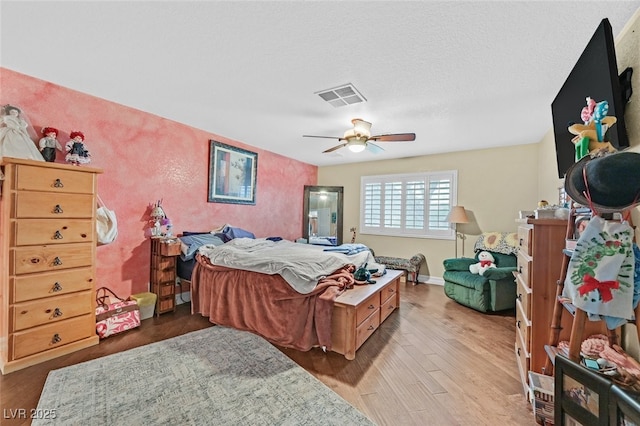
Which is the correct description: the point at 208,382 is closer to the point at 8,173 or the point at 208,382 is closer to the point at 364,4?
the point at 8,173

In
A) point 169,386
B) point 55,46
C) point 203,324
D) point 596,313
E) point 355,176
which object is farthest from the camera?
point 355,176

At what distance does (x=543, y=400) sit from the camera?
1539mm

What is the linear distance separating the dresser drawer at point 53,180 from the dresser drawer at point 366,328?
2849 millimetres

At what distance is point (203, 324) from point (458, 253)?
14.1 ft

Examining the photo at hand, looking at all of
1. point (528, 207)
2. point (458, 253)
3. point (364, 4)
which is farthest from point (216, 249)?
point (528, 207)

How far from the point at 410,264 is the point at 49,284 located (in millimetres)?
4870

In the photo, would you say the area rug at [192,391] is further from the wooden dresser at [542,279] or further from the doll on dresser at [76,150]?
the doll on dresser at [76,150]

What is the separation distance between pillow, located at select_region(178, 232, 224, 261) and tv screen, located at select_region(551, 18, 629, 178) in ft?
12.7

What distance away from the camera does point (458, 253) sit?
4789mm

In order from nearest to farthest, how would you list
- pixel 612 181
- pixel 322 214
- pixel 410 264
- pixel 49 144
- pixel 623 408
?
pixel 623 408
pixel 612 181
pixel 49 144
pixel 410 264
pixel 322 214

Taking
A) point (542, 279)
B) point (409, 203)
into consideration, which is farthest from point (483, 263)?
point (542, 279)

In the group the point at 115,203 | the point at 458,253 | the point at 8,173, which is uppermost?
the point at 8,173

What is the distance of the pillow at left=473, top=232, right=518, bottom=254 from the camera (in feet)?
12.7

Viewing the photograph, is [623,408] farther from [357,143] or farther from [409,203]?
[409,203]
